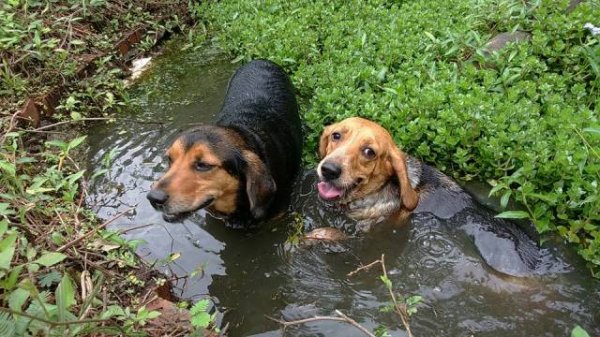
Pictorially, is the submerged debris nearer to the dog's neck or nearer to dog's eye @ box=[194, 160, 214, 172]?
the dog's neck

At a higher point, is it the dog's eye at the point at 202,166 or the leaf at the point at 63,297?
the leaf at the point at 63,297

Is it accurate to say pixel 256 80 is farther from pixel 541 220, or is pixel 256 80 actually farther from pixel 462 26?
pixel 541 220

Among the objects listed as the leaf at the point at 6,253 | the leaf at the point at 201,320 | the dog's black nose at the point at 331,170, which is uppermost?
the leaf at the point at 6,253

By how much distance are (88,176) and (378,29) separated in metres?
4.23

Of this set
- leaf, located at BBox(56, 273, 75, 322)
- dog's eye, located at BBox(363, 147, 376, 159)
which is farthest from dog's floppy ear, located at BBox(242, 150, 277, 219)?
leaf, located at BBox(56, 273, 75, 322)

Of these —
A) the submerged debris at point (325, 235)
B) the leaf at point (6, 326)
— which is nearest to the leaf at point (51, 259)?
the leaf at point (6, 326)

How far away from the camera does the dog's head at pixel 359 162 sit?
4609 mm

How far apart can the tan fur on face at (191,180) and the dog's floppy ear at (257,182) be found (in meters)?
0.16

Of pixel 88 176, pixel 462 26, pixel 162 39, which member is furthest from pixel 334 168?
pixel 162 39

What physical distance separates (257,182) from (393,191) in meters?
1.46

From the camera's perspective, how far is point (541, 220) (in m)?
4.41

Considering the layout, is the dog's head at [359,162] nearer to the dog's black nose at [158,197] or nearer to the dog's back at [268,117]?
the dog's back at [268,117]

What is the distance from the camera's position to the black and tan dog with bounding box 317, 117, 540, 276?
434cm

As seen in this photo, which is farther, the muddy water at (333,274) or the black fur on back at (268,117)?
Answer: the black fur on back at (268,117)
